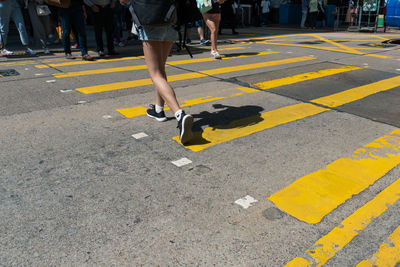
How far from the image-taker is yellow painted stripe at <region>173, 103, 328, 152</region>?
352 centimetres

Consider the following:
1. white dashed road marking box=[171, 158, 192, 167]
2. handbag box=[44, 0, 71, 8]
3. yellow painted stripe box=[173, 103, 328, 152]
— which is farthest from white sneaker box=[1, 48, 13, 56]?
white dashed road marking box=[171, 158, 192, 167]

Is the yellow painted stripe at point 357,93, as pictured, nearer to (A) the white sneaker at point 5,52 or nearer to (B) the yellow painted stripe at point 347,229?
(B) the yellow painted stripe at point 347,229

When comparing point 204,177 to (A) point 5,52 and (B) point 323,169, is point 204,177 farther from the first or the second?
(A) point 5,52

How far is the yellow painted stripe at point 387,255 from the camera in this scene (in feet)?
6.29

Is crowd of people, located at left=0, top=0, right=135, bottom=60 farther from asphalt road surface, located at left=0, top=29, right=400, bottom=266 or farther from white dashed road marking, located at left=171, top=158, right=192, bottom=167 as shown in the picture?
white dashed road marking, located at left=171, top=158, right=192, bottom=167

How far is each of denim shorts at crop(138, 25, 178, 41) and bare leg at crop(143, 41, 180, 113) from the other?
0.26 feet

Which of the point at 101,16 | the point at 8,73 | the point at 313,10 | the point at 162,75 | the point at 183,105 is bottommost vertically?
the point at 183,105

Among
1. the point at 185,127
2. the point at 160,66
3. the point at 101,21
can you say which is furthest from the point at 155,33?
the point at 101,21

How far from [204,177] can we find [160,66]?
4.55 ft

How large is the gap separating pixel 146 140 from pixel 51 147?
2.97 ft

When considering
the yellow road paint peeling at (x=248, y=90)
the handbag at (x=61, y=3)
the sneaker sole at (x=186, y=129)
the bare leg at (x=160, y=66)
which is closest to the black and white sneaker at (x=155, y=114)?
the bare leg at (x=160, y=66)

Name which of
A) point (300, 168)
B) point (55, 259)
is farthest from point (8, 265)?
point (300, 168)

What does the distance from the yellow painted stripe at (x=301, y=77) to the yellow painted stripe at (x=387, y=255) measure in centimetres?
378

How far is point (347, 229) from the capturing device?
219 centimetres
